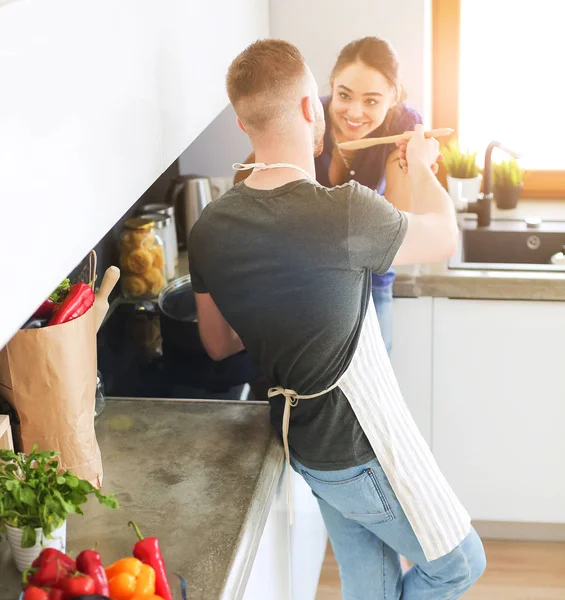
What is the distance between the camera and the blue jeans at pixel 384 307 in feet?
7.65

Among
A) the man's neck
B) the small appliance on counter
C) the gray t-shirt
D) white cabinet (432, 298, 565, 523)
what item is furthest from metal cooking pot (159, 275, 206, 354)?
white cabinet (432, 298, 565, 523)

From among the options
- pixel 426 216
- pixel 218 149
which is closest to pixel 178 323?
pixel 426 216

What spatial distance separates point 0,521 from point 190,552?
0.29 m

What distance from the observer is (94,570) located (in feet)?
3.86

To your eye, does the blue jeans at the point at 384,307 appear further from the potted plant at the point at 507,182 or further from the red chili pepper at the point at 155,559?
the red chili pepper at the point at 155,559

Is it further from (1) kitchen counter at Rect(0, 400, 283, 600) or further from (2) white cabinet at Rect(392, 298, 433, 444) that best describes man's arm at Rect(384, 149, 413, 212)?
(1) kitchen counter at Rect(0, 400, 283, 600)

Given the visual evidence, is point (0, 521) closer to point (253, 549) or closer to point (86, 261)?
point (253, 549)

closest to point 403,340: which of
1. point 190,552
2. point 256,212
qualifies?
point 256,212

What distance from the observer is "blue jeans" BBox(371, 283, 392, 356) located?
233 centimetres

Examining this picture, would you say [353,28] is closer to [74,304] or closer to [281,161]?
[281,161]

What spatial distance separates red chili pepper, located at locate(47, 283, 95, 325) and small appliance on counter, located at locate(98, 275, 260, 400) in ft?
1.68

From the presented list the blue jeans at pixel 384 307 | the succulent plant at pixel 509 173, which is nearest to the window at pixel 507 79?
the succulent plant at pixel 509 173

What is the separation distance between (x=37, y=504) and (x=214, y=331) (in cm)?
66

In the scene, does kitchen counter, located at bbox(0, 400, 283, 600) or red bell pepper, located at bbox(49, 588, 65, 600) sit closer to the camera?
red bell pepper, located at bbox(49, 588, 65, 600)
